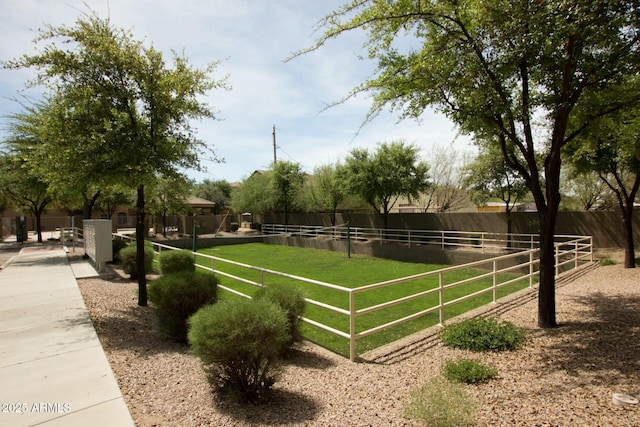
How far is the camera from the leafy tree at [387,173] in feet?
67.1

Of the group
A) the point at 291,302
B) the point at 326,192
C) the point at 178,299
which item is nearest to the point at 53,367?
the point at 178,299

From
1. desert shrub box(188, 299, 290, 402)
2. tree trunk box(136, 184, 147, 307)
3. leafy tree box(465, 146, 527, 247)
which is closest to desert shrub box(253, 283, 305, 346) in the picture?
desert shrub box(188, 299, 290, 402)

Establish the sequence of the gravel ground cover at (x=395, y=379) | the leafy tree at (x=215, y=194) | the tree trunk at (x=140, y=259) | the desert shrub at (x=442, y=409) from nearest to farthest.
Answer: the desert shrub at (x=442, y=409) → the gravel ground cover at (x=395, y=379) → the tree trunk at (x=140, y=259) → the leafy tree at (x=215, y=194)

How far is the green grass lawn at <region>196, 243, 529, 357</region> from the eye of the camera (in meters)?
6.82

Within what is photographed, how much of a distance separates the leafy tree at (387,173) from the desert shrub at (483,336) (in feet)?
49.5

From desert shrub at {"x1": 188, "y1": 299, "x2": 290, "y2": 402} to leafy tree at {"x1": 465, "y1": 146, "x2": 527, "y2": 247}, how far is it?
15707 mm

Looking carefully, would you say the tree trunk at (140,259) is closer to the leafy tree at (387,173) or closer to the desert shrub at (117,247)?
the desert shrub at (117,247)

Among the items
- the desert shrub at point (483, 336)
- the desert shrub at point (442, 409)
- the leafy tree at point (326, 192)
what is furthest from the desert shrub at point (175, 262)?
the leafy tree at point (326, 192)

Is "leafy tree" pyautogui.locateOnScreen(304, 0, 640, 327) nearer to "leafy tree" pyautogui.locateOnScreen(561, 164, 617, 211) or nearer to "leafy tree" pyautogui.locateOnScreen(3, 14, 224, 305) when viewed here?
"leafy tree" pyautogui.locateOnScreen(3, 14, 224, 305)

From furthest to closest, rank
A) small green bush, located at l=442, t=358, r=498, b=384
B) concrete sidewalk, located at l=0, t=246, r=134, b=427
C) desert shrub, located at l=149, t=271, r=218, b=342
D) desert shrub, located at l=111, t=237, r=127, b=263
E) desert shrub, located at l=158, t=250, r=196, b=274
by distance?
desert shrub, located at l=111, t=237, r=127, b=263
desert shrub, located at l=158, t=250, r=196, b=274
desert shrub, located at l=149, t=271, r=218, b=342
small green bush, located at l=442, t=358, r=498, b=384
concrete sidewalk, located at l=0, t=246, r=134, b=427

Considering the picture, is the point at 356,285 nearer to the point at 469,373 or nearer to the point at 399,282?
the point at 399,282

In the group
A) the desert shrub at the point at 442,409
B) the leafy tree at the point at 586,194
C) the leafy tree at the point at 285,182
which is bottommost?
the desert shrub at the point at 442,409

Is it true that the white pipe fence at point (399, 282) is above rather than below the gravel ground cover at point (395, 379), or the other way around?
above

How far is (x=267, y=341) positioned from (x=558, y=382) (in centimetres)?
303
